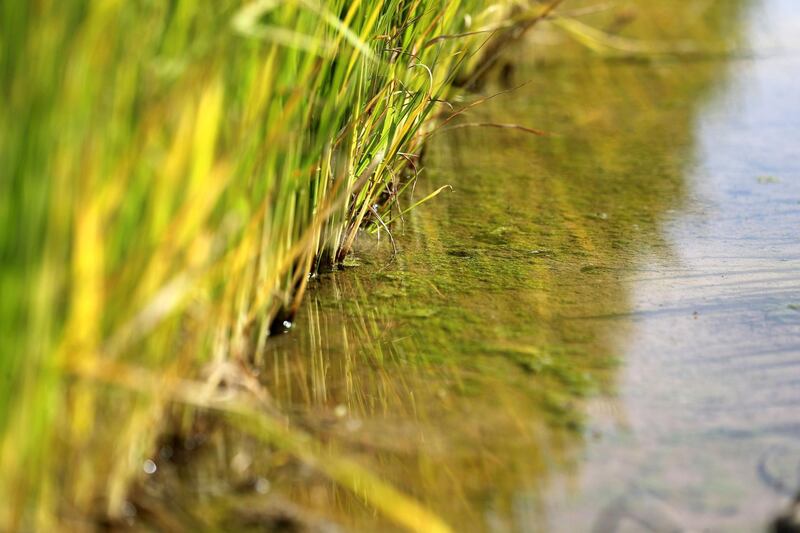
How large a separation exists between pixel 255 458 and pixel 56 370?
0.41m

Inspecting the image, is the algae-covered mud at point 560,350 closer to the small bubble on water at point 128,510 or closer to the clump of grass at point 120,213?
the small bubble on water at point 128,510

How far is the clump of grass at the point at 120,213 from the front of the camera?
108 cm

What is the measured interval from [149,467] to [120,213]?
0.40 metres

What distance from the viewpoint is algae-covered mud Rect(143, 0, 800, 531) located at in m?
1.42

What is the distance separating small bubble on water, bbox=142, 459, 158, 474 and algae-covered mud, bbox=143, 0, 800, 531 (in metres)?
0.02

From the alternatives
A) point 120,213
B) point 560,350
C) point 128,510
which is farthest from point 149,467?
point 560,350

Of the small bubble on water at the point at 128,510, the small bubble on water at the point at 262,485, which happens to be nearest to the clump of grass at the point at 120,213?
the small bubble on water at the point at 128,510

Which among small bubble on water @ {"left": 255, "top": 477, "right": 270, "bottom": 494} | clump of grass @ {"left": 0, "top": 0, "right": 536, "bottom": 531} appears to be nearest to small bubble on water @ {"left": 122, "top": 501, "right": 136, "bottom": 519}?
clump of grass @ {"left": 0, "top": 0, "right": 536, "bottom": 531}

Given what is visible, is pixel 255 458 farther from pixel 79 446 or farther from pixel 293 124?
pixel 293 124

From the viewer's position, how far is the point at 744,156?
2.98 meters

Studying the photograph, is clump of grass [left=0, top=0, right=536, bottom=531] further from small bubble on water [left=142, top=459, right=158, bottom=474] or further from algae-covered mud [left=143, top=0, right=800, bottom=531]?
algae-covered mud [left=143, top=0, right=800, bottom=531]

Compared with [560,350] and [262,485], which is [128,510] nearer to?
[262,485]

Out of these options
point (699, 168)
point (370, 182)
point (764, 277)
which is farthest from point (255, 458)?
point (699, 168)

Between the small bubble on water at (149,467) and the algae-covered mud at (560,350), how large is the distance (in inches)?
0.7
